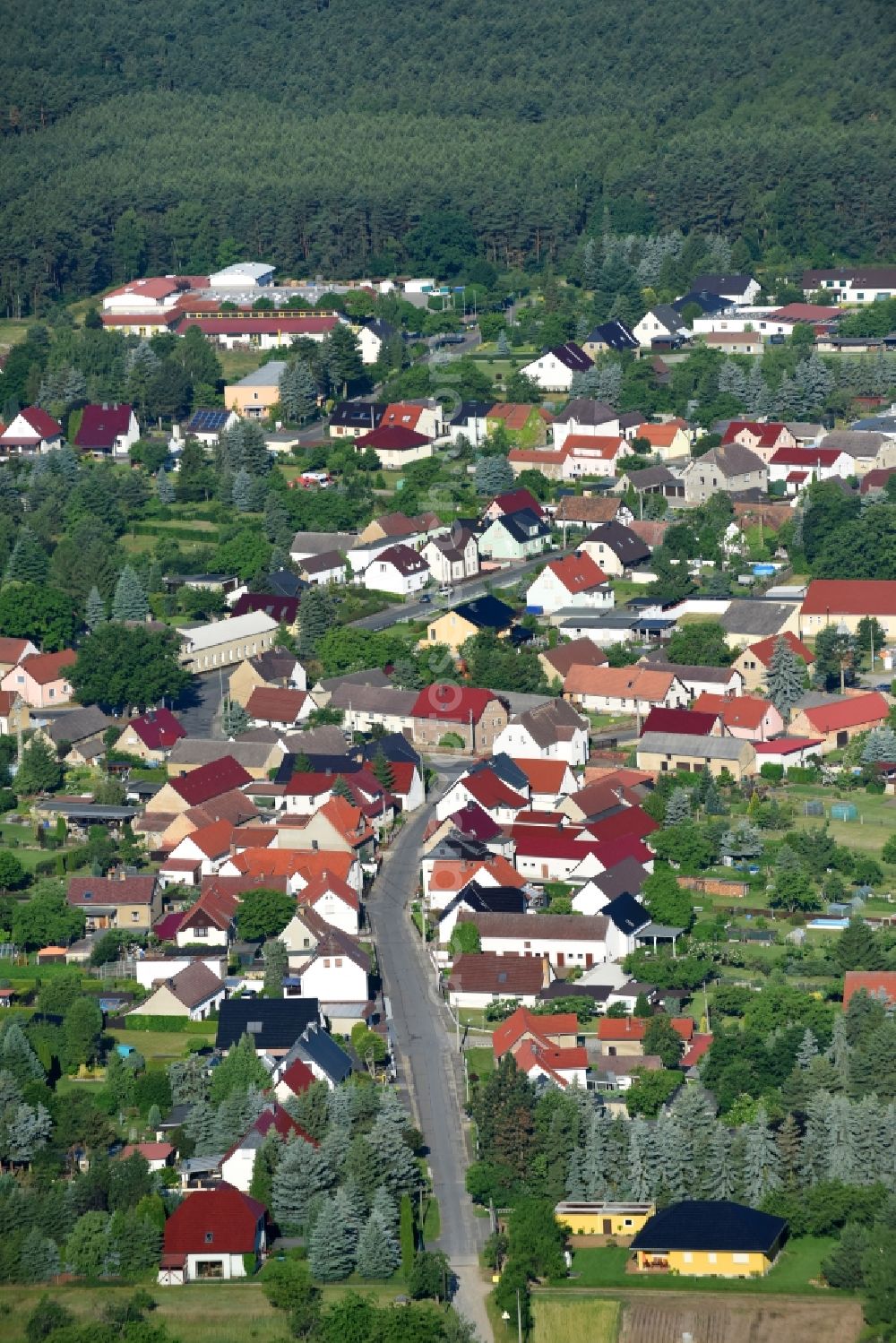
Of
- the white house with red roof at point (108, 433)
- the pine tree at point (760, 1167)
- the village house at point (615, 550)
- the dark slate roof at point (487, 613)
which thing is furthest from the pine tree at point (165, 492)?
the pine tree at point (760, 1167)

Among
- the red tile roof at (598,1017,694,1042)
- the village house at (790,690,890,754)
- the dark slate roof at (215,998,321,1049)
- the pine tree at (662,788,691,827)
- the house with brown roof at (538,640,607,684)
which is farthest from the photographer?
the house with brown roof at (538,640,607,684)

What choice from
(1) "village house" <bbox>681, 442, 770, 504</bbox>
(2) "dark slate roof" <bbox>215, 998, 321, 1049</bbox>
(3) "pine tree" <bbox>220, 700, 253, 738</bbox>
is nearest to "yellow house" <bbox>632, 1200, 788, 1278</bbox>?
(2) "dark slate roof" <bbox>215, 998, 321, 1049</bbox>

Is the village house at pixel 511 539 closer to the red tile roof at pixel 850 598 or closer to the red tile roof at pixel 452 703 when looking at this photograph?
the red tile roof at pixel 850 598

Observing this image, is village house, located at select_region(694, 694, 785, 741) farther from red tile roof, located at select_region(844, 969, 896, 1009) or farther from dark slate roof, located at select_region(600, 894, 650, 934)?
red tile roof, located at select_region(844, 969, 896, 1009)

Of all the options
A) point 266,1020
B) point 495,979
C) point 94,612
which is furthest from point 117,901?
point 94,612

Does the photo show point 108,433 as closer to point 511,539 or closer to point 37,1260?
point 511,539

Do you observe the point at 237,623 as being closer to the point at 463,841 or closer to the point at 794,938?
the point at 463,841
